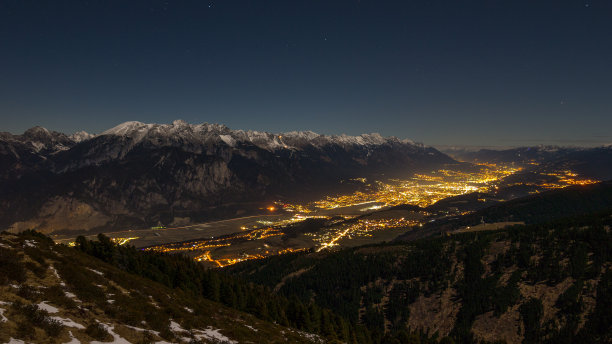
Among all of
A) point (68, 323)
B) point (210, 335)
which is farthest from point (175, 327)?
point (68, 323)

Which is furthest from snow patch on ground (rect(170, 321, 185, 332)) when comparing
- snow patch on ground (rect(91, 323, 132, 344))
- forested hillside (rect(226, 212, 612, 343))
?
forested hillside (rect(226, 212, 612, 343))

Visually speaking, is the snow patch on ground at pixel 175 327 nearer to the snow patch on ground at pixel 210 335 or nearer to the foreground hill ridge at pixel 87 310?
the foreground hill ridge at pixel 87 310

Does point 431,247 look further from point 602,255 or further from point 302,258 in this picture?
point 302,258

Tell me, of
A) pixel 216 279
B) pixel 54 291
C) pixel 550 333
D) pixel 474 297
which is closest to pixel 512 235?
pixel 474 297

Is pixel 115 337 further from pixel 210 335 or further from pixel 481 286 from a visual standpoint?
pixel 481 286

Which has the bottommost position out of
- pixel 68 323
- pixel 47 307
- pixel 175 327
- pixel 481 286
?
pixel 481 286

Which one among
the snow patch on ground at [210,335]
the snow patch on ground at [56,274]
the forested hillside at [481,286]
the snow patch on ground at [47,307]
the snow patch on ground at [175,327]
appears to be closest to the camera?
the snow patch on ground at [47,307]

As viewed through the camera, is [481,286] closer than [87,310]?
No

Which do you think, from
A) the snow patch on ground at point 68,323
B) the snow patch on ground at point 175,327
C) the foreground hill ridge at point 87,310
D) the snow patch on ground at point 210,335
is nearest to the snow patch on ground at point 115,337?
the foreground hill ridge at point 87,310
